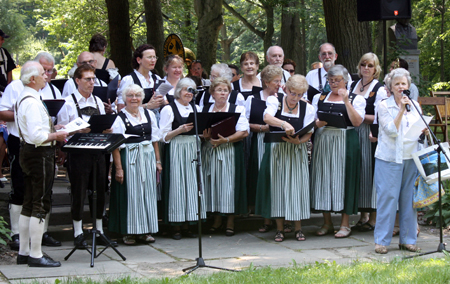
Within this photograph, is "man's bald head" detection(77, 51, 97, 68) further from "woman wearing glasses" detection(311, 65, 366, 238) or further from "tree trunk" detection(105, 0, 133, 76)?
"tree trunk" detection(105, 0, 133, 76)

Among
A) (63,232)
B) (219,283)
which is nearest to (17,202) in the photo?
(63,232)

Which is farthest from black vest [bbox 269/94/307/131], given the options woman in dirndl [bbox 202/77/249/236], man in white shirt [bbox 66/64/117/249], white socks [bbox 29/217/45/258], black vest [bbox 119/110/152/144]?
white socks [bbox 29/217/45/258]

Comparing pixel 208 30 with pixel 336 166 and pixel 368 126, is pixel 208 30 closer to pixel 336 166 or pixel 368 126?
pixel 368 126

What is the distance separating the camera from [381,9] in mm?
8859

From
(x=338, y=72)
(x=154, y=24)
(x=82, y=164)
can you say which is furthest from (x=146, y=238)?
(x=154, y=24)

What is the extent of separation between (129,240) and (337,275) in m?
2.88

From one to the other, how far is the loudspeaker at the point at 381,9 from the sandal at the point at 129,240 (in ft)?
16.6

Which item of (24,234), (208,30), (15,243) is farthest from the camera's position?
(208,30)

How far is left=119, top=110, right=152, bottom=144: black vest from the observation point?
22.1ft

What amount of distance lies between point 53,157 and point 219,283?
2.23m

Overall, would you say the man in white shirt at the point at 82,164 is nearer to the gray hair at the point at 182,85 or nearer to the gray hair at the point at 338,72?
the gray hair at the point at 182,85

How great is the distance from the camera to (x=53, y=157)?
576 cm

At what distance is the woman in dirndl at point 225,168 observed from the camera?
7.14 metres

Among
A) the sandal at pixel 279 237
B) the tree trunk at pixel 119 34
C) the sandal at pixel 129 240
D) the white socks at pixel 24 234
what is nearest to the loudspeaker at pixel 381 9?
the sandal at pixel 279 237
